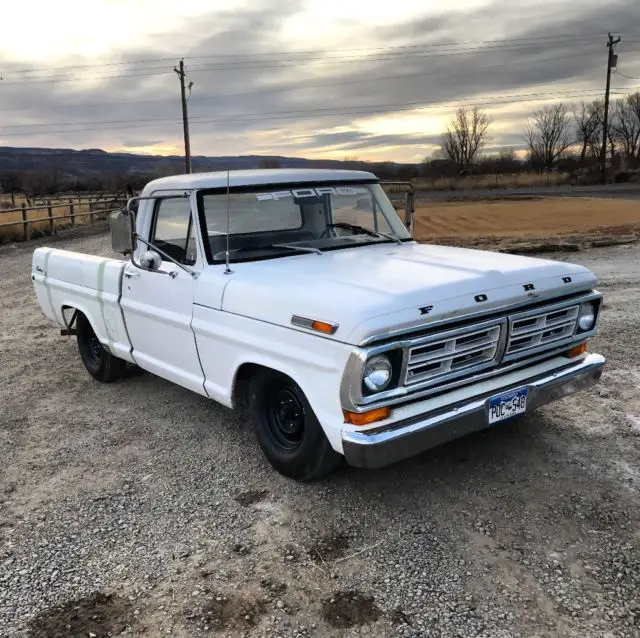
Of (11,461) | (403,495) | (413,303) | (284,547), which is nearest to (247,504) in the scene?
(284,547)

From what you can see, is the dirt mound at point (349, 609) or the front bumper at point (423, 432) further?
the front bumper at point (423, 432)

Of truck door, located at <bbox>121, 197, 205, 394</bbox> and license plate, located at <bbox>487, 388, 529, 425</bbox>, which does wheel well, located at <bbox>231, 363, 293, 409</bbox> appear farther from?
license plate, located at <bbox>487, 388, 529, 425</bbox>

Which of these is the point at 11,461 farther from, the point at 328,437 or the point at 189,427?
the point at 328,437

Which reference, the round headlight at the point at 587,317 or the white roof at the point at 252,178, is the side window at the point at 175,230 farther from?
the round headlight at the point at 587,317

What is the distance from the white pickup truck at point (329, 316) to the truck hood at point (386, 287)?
0.01 metres

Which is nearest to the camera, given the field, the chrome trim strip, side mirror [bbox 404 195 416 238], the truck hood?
the chrome trim strip

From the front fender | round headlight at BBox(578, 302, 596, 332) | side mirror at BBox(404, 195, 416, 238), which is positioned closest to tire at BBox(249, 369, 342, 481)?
the front fender

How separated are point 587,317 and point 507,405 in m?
1.04

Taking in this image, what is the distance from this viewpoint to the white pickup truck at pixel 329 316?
10.9ft

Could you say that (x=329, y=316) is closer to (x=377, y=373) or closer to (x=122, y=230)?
(x=377, y=373)

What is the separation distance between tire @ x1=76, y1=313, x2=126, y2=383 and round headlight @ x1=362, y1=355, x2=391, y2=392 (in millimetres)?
3410

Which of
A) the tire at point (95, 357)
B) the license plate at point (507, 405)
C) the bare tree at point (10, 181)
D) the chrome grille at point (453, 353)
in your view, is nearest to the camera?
the chrome grille at point (453, 353)

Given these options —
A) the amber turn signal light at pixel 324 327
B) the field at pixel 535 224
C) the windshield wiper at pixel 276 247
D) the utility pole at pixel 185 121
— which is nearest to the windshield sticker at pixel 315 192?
the windshield wiper at pixel 276 247

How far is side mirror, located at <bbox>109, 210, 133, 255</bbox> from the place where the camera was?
486 centimetres
